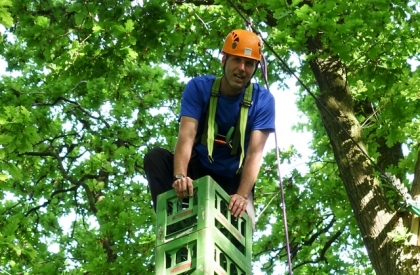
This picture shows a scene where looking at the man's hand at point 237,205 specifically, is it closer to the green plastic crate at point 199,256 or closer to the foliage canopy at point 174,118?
the green plastic crate at point 199,256

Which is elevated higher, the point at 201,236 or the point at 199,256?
the point at 201,236

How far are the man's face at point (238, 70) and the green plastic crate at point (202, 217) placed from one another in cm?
81

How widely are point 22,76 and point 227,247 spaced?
8566 mm

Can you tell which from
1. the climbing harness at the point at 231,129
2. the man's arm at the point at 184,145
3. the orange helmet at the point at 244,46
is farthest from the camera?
the orange helmet at the point at 244,46

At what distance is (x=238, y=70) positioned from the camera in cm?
464

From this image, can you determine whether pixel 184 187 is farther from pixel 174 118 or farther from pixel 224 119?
pixel 174 118

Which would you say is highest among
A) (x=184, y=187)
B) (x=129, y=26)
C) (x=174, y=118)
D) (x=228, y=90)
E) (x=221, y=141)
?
(x=174, y=118)

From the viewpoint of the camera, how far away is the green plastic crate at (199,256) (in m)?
3.73

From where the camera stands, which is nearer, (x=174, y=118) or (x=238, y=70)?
(x=238, y=70)

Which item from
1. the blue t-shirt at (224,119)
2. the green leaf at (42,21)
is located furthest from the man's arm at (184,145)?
the green leaf at (42,21)

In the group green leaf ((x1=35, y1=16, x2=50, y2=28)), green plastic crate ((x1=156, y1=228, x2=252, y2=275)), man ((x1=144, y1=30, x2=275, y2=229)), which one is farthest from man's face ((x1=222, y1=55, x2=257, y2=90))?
green leaf ((x1=35, y1=16, x2=50, y2=28))

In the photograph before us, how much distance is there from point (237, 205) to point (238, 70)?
0.92 metres

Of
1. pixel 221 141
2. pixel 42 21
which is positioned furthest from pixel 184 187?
pixel 42 21

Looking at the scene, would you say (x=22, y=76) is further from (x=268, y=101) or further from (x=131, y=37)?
(x=268, y=101)
